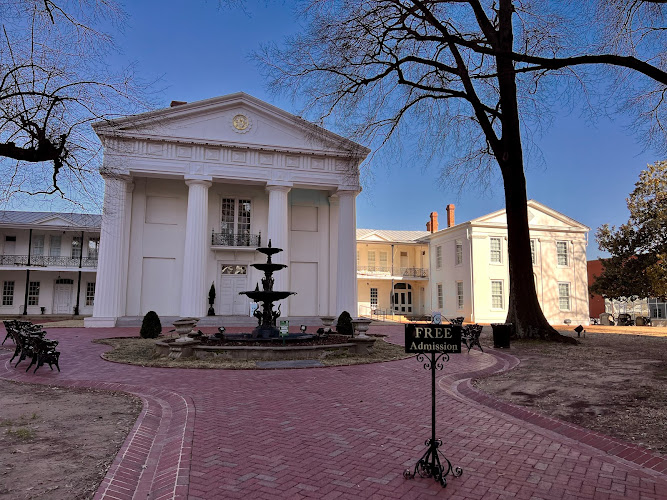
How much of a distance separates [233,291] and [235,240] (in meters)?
3.19

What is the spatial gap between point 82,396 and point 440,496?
6295mm

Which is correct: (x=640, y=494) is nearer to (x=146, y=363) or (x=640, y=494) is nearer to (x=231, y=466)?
(x=231, y=466)

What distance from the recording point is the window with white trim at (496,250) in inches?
1375

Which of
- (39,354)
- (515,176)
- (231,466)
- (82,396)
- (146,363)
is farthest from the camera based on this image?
(515,176)

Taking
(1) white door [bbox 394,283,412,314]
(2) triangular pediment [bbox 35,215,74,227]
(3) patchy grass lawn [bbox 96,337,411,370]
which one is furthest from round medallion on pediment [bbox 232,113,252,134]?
(1) white door [bbox 394,283,412,314]

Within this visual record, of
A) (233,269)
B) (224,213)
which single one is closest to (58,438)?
(233,269)

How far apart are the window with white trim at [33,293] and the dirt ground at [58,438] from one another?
103ft

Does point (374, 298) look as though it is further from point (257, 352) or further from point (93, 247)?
point (257, 352)

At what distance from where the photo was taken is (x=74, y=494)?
3.69m

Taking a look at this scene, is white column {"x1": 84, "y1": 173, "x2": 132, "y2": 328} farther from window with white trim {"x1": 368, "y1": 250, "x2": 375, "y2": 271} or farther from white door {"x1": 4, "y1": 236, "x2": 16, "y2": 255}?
window with white trim {"x1": 368, "y1": 250, "x2": 375, "y2": 271}

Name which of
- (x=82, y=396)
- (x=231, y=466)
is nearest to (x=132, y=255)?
(x=82, y=396)

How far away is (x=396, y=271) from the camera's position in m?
43.1

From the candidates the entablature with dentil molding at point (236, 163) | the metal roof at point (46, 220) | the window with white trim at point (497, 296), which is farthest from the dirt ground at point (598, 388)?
the metal roof at point (46, 220)

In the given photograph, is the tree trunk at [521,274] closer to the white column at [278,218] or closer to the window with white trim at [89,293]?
the white column at [278,218]
